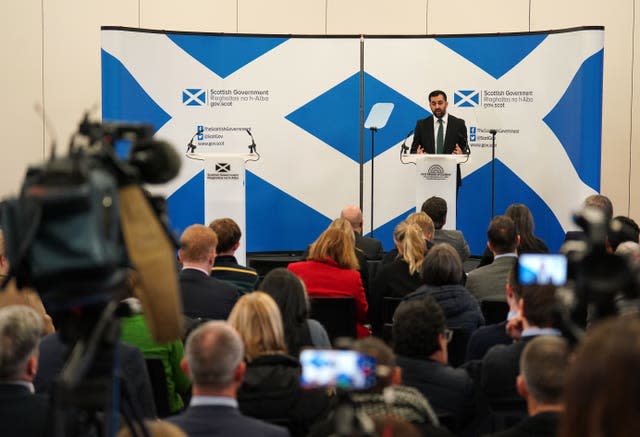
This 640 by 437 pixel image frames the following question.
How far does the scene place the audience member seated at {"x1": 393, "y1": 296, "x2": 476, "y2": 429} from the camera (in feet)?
12.6

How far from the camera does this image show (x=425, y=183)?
31.4 ft

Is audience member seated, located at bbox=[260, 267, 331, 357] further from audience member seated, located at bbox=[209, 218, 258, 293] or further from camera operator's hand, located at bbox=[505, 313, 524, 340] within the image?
audience member seated, located at bbox=[209, 218, 258, 293]

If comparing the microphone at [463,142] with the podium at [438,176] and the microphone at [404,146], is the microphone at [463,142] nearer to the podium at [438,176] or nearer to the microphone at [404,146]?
the podium at [438,176]

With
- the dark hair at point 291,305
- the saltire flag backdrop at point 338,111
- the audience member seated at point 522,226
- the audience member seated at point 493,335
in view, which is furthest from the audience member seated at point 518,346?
the saltire flag backdrop at point 338,111

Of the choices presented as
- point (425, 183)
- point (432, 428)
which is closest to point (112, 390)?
point (432, 428)

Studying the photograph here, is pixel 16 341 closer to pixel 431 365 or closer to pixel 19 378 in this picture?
pixel 19 378

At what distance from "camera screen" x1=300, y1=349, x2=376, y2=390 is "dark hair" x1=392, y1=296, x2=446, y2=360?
2101mm

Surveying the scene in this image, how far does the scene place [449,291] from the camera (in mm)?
5098

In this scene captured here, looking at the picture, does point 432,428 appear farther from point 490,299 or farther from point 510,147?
point 510,147

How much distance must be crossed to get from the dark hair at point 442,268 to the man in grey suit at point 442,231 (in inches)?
96.2

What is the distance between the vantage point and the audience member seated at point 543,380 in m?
2.84

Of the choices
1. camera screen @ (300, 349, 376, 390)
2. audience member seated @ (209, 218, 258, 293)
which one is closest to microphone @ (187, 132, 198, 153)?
audience member seated @ (209, 218, 258, 293)

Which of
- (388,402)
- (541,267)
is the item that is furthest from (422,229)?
(388,402)

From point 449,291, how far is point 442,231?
265 cm
